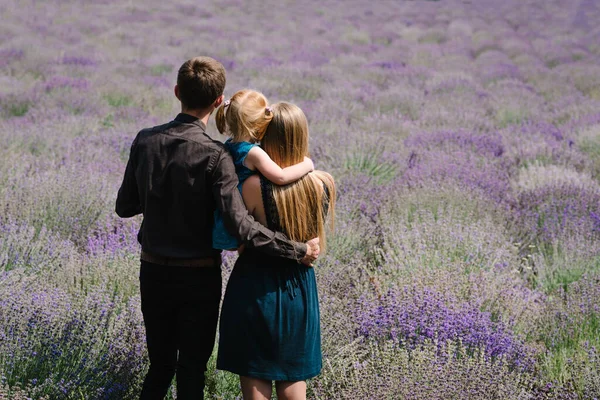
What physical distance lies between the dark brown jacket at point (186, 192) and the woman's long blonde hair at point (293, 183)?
8 centimetres

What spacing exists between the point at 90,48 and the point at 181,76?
445 inches

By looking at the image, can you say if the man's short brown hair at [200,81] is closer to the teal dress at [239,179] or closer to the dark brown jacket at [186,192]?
the dark brown jacket at [186,192]

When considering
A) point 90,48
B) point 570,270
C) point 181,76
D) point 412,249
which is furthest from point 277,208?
point 90,48

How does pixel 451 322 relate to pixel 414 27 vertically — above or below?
below

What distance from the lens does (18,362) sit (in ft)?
7.70

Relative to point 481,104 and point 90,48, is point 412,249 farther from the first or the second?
point 90,48

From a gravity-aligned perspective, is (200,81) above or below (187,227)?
above

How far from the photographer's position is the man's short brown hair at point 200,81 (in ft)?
6.95

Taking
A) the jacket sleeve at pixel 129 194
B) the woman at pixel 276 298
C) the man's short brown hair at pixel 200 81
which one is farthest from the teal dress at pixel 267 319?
the jacket sleeve at pixel 129 194

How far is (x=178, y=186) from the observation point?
2.13 meters

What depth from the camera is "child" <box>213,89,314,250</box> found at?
6.94 ft

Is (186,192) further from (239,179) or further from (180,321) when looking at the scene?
(180,321)

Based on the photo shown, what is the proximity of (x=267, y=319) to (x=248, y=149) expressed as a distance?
1.86 feet

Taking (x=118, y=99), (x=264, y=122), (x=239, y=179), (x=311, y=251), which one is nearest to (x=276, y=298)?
(x=311, y=251)
